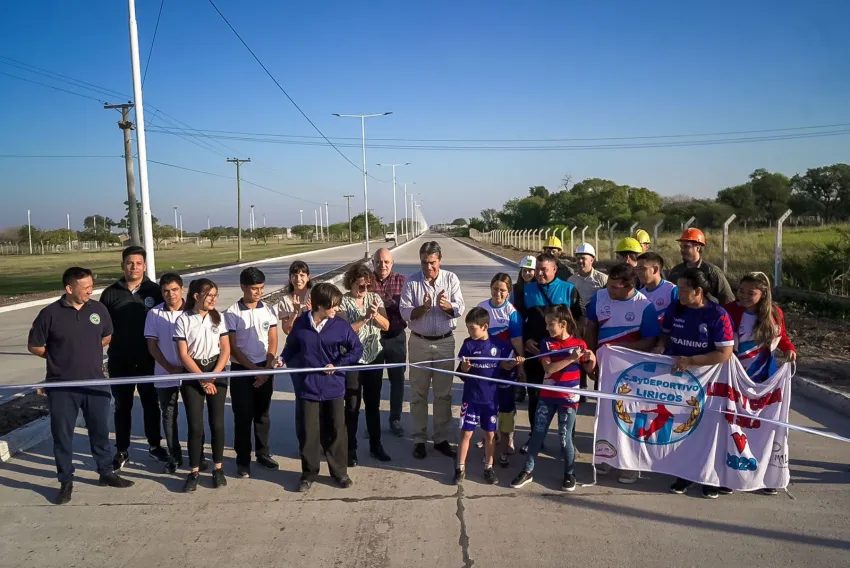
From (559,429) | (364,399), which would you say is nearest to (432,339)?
(364,399)

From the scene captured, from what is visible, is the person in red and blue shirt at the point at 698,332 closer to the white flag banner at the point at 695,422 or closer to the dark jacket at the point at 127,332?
the white flag banner at the point at 695,422

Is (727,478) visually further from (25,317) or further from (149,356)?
(25,317)

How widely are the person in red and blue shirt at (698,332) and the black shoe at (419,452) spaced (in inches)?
78.8

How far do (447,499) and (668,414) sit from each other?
1.83 meters

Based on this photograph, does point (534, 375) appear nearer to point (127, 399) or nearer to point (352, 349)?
point (352, 349)

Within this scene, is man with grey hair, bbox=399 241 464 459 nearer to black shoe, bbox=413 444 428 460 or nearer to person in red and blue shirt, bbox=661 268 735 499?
black shoe, bbox=413 444 428 460

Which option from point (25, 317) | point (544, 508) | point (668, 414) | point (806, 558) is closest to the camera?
point (806, 558)

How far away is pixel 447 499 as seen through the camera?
4.49 meters

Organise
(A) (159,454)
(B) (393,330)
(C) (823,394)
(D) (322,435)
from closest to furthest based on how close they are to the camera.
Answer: (D) (322,435) → (A) (159,454) → (B) (393,330) → (C) (823,394)

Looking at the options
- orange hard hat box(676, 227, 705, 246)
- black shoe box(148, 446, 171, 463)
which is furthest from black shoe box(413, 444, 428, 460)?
orange hard hat box(676, 227, 705, 246)

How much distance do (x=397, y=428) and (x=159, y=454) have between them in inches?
84.3

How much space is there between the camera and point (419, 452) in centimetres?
534

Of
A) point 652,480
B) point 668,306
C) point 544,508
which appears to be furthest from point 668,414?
point 544,508

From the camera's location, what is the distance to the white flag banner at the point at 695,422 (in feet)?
14.8
